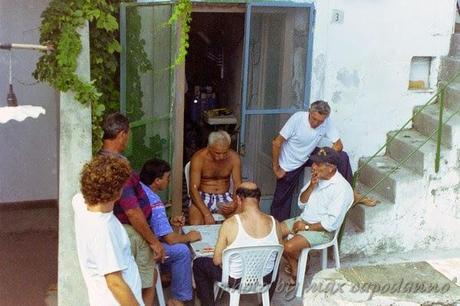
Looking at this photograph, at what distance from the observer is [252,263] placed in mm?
5156

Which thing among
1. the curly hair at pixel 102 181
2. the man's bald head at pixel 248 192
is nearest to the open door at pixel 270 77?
the man's bald head at pixel 248 192

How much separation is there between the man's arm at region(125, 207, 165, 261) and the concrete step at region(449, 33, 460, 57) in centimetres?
455

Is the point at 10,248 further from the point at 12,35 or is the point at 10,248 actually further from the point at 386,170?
the point at 386,170

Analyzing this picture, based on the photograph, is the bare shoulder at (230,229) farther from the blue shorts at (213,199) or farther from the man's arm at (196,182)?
the blue shorts at (213,199)

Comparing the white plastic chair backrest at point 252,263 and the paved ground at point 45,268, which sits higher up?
the white plastic chair backrest at point 252,263

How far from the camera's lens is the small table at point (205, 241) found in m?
5.46

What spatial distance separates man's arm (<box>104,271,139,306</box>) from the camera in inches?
148

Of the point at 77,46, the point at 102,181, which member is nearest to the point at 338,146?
the point at 77,46

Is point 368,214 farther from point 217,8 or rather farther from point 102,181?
point 102,181

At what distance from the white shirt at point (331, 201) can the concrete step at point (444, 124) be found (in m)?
1.72

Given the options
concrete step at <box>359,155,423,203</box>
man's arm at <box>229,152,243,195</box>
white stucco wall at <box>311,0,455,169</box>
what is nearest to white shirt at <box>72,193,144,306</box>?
man's arm at <box>229,152,243,195</box>

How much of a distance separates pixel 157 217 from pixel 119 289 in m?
1.71

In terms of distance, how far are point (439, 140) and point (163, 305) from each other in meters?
3.33

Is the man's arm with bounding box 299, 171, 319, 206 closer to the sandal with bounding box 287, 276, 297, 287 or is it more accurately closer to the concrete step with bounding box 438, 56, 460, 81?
the sandal with bounding box 287, 276, 297, 287
